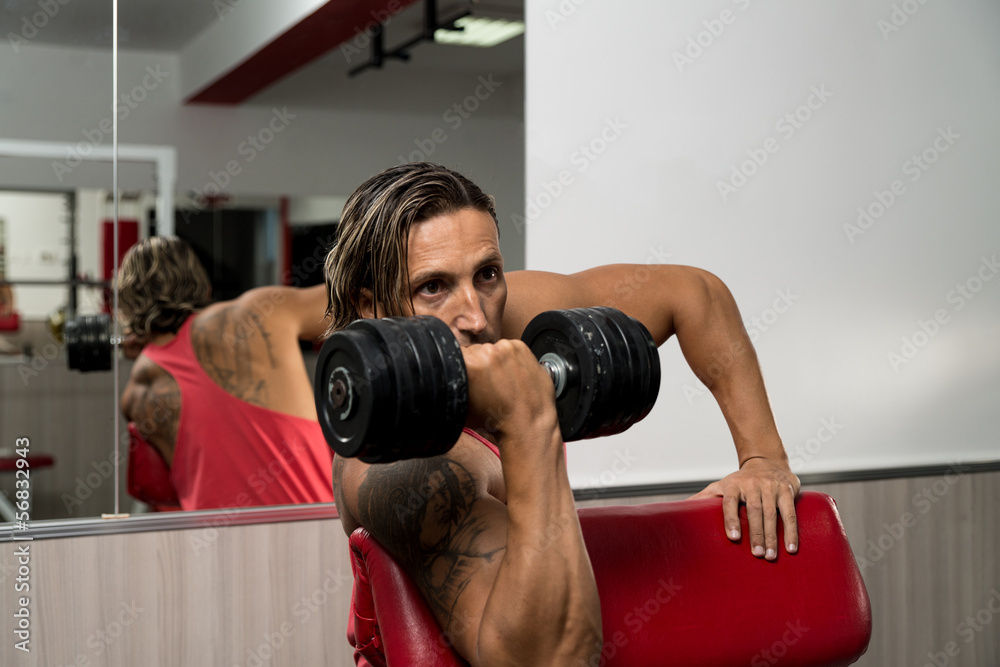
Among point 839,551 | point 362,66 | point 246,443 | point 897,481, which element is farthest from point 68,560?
point 897,481

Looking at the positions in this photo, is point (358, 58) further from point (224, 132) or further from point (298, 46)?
point (224, 132)

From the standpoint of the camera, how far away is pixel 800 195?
2.54 meters

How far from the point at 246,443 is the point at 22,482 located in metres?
0.50

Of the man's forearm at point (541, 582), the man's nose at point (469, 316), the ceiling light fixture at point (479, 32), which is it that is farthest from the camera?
the ceiling light fixture at point (479, 32)

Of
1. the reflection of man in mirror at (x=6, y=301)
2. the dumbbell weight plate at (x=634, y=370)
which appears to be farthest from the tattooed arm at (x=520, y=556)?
the reflection of man in mirror at (x=6, y=301)

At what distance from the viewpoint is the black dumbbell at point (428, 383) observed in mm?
966

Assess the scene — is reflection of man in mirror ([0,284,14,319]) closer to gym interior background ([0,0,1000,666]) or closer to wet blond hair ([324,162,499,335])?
gym interior background ([0,0,1000,666])

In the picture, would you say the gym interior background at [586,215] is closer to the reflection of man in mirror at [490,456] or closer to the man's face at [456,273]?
the reflection of man in mirror at [490,456]

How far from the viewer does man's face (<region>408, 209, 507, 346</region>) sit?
131 centimetres

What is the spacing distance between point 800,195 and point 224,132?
160 cm

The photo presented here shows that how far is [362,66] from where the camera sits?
2.19m

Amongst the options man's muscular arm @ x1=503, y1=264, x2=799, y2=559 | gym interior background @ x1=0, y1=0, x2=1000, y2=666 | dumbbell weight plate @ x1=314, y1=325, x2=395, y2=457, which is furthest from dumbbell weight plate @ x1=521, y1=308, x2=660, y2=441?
gym interior background @ x1=0, y1=0, x2=1000, y2=666

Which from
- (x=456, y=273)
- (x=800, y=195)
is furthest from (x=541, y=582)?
(x=800, y=195)

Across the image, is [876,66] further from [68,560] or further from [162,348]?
[68,560]
